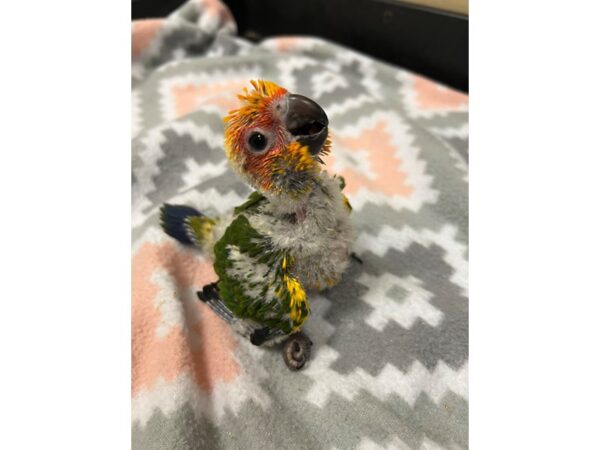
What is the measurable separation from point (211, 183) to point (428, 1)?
0.82 meters

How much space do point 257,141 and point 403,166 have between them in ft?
2.00

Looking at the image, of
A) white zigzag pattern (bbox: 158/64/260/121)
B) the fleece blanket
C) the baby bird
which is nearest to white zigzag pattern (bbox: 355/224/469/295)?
the fleece blanket

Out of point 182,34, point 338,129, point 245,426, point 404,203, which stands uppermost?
point 182,34

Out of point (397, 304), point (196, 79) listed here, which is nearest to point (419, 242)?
point (397, 304)

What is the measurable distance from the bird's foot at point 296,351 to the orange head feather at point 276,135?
29 cm

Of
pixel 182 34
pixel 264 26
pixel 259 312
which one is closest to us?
pixel 259 312

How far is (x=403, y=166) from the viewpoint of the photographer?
1053 mm

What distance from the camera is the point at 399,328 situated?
0.74m

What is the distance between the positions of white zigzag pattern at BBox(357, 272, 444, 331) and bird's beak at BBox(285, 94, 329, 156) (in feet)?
1.17

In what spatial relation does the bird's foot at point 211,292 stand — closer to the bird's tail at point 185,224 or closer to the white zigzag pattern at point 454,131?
the bird's tail at point 185,224

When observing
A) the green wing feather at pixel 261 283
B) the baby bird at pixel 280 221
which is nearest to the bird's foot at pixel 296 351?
the baby bird at pixel 280 221

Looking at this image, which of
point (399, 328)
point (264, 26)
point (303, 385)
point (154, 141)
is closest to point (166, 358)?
point (303, 385)

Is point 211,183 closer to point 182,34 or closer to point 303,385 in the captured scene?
point 303,385

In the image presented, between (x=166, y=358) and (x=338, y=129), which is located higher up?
(x=338, y=129)
